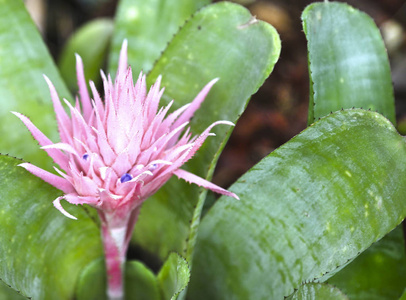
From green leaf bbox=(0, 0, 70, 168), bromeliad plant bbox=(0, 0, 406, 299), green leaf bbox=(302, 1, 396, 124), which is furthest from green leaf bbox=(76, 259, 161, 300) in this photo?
green leaf bbox=(302, 1, 396, 124)

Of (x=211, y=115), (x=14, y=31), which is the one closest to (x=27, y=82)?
(x=14, y=31)

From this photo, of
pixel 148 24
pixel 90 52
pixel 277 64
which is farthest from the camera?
pixel 277 64

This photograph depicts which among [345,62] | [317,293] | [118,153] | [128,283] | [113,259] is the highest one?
[345,62]

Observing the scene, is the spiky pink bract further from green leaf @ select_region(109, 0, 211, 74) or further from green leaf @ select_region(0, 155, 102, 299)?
green leaf @ select_region(109, 0, 211, 74)

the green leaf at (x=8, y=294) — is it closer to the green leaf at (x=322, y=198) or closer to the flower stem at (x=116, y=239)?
the flower stem at (x=116, y=239)

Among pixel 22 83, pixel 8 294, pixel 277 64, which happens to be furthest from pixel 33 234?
pixel 277 64

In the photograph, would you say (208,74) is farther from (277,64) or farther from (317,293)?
(277,64)
